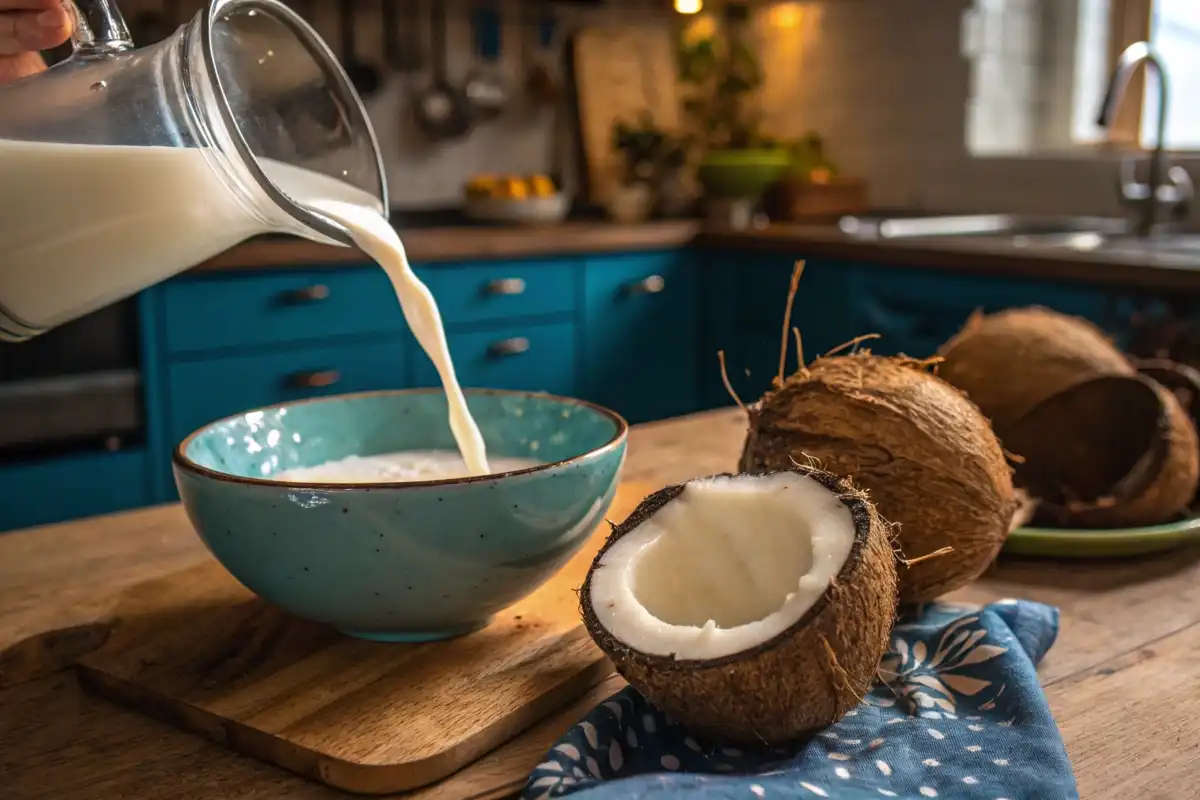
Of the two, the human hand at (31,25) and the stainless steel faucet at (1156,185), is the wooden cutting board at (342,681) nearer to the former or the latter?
the human hand at (31,25)

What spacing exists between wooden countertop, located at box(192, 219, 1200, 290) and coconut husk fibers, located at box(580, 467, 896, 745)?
1488 mm

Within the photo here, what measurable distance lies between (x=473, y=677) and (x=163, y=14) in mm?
2470

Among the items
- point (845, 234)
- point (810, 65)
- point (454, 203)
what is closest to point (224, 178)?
point (845, 234)

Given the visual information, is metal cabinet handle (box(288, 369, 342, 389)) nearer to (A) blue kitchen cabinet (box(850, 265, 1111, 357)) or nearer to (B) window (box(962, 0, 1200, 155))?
(A) blue kitchen cabinet (box(850, 265, 1111, 357))

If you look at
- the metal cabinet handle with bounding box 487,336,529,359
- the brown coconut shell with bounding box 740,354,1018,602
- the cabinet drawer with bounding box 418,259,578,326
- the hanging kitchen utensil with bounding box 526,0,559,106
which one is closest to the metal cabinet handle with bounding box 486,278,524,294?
the cabinet drawer with bounding box 418,259,578,326

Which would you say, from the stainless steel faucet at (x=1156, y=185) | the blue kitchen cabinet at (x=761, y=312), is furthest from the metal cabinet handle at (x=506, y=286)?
the stainless steel faucet at (x=1156, y=185)

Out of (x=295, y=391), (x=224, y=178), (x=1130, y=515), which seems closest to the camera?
(x=224, y=178)

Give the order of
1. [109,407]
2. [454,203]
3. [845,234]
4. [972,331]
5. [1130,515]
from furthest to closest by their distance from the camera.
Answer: [454,203], [845,234], [109,407], [972,331], [1130,515]

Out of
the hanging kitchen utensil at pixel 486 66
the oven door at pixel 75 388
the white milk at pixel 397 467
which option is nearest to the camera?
the white milk at pixel 397 467

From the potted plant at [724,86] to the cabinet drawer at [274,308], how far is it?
132 cm

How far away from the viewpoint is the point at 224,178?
708mm

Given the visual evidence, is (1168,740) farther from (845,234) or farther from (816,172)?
(816,172)

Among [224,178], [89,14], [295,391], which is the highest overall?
[89,14]

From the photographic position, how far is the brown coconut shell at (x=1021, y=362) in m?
0.91
